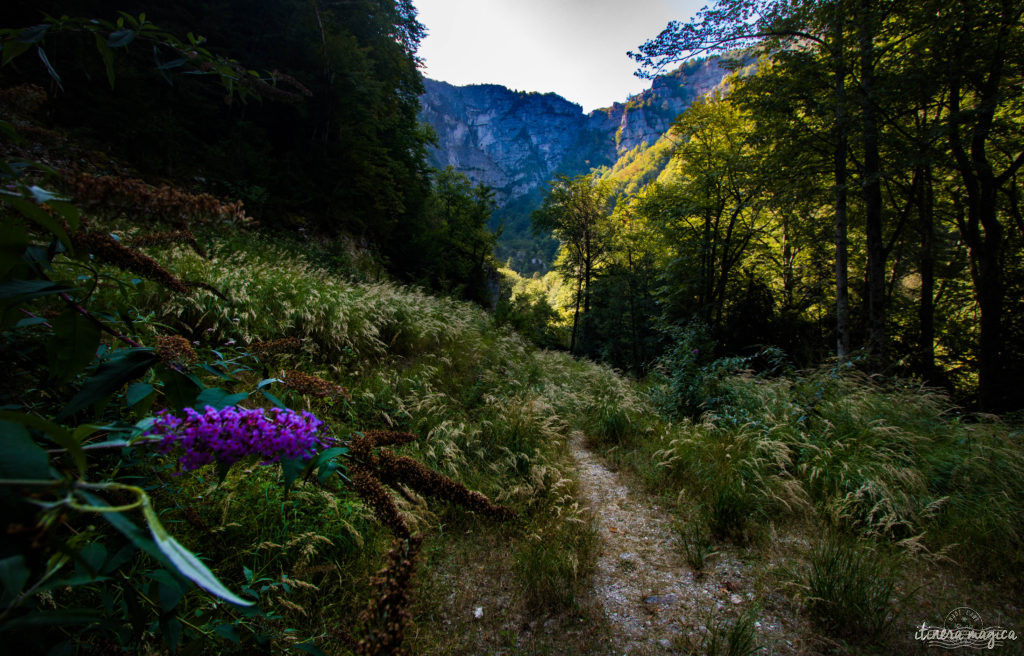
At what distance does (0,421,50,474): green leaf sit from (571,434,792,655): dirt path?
9.42 ft

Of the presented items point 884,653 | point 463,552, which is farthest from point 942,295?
point 463,552

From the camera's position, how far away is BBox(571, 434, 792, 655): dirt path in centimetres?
235

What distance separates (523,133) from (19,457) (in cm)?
18112

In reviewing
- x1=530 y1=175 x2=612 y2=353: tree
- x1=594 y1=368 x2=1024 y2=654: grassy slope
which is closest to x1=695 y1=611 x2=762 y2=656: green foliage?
x1=594 y1=368 x2=1024 y2=654: grassy slope

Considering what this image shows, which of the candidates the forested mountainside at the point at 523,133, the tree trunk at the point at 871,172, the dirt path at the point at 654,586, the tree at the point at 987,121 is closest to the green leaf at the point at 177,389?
the dirt path at the point at 654,586

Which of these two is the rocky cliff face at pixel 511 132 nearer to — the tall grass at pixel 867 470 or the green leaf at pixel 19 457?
the tall grass at pixel 867 470

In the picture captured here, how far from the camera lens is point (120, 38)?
41.7 inches

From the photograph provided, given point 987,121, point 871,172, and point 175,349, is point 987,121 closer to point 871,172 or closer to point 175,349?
point 871,172

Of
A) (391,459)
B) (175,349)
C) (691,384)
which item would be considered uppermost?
(175,349)

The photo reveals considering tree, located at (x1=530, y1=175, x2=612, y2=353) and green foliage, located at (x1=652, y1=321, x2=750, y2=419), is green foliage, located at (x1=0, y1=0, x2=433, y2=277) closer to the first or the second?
tree, located at (x1=530, y1=175, x2=612, y2=353)

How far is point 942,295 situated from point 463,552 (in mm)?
13740

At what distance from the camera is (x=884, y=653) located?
2.14 metres

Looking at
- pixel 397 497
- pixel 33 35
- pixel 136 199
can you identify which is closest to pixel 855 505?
pixel 397 497

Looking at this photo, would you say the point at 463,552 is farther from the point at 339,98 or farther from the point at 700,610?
the point at 339,98
